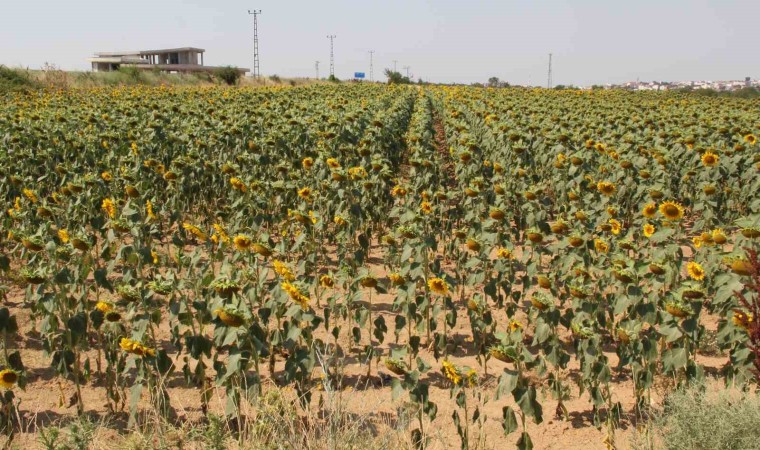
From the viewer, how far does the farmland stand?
3.46 meters

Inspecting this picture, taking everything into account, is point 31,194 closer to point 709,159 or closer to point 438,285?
point 438,285

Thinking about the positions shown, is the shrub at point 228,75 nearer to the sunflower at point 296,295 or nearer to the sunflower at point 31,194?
the sunflower at point 31,194

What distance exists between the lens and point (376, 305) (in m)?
5.72

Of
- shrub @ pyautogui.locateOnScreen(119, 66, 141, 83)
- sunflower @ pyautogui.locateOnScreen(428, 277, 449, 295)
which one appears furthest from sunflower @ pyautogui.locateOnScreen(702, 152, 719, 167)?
shrub @ pyautogui.locateOnScreen(119, 66, 141, 83)

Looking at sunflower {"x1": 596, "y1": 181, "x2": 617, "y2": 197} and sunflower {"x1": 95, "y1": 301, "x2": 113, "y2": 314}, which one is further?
sunflower {"x1": 596, "y1": 181, "x2": 617, "y2": 197}

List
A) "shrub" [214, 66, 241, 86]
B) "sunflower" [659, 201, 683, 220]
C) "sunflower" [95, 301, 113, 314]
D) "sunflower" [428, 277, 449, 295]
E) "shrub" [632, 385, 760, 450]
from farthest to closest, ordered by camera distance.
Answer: "shrub" [214, 66, 241, 86]
"sunflower" [659, 201, 683, 220]
"sunflower" [428, 277, 449, 295]
"sunflower" [95, 301, 113, 314]
"shrub" [632, 385, 760, 450]

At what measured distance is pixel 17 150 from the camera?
8148 mm

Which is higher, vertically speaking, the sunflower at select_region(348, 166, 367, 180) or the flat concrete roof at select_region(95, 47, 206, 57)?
the flat concrete roof at select_region(95, 47, 206, 57)

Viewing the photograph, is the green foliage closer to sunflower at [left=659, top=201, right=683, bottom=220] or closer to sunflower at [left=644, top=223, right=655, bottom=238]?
sunflower at [left=644, top=223, right=655, bottom=238]

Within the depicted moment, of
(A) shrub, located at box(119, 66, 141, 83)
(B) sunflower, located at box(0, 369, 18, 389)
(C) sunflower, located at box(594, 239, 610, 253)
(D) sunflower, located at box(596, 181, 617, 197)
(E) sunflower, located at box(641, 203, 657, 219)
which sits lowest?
(B) sunflower, located at box(0, 369, 18, 389)

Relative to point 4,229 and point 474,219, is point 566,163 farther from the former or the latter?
point 4,229

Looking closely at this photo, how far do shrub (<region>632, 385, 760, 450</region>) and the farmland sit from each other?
0.23m

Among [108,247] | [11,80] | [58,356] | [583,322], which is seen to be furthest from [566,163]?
[11,80]

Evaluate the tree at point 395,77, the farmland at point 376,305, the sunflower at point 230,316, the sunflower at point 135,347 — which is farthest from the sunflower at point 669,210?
the tree at point 395,77
